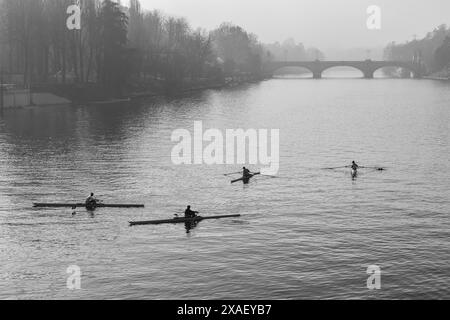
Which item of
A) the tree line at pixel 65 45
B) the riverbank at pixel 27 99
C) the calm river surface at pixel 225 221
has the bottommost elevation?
the calm river surface at pixel 225 221

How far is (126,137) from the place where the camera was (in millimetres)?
98375

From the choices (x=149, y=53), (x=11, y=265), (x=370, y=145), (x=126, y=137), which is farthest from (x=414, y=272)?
(x=149, y=53)

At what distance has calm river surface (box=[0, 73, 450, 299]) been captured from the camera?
1453 inches

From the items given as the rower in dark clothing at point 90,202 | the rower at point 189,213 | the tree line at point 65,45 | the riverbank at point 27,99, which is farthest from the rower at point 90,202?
the tree line at point 65,45

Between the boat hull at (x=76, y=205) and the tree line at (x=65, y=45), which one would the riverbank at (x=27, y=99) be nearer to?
the tree line at (x=65, y=45)

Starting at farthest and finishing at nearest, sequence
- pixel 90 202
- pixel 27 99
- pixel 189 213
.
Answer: pixel 27 99, pixel 90 202, pixel 189 213

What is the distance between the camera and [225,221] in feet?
163

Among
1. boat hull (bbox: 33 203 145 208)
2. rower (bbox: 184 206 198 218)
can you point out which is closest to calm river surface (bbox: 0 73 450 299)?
boat hull (bbox: 33 203 145 208)

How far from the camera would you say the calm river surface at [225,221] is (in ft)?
121

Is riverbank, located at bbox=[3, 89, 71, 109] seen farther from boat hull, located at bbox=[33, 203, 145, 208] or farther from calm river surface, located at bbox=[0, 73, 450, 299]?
boat hull, located at bbox=[33, 203, 145, 208]

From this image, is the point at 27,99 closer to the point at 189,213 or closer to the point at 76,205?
the point at 76,205

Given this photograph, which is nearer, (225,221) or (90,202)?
(225,221)

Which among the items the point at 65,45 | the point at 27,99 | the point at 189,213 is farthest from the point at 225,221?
the point at 65,45
